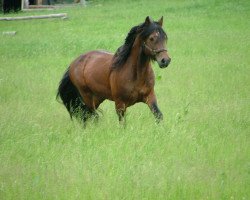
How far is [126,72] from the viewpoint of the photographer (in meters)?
10.2

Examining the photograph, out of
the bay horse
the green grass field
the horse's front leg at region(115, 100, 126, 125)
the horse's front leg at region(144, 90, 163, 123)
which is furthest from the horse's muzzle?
the horse's front leg at region(115, 100, 126, 125)

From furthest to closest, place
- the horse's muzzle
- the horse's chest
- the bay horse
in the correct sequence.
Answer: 1. the horse's chest
2. the bay horse
3. the horse's muzzle

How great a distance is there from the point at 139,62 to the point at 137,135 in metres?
1.47

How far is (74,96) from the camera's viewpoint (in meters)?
12.0

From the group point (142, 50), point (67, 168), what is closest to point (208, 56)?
point (142, 50)

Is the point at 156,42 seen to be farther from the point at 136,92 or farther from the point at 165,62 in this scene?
the point at 136,92

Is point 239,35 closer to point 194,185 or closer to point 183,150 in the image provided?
point 183,150

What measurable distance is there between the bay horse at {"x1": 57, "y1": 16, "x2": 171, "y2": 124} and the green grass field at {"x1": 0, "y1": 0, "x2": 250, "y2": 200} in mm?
386

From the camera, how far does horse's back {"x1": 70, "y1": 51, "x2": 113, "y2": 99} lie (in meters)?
10.9

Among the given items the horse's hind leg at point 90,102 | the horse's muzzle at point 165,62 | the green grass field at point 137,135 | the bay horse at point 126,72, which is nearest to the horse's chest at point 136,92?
the bay horse at point 126,72

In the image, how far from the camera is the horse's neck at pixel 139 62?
10.1 m

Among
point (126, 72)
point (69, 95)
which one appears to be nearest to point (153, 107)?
point (126, 72)

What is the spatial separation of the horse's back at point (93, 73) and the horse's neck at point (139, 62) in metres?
0.64

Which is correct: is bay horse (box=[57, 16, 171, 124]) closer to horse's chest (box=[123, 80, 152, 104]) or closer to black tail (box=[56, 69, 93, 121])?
horse's chest (box=[123, 80, 152, 104])
